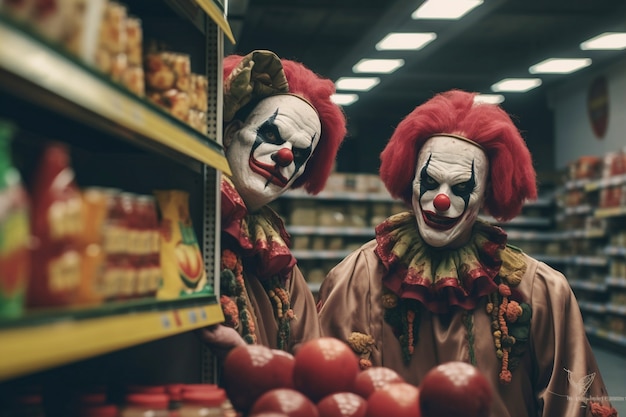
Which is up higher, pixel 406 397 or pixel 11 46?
pixel 11 46

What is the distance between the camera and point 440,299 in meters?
2.89

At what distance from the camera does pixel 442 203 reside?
2.84 metres

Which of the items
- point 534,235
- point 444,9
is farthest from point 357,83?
point 444,9

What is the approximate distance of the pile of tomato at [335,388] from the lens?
1.56m

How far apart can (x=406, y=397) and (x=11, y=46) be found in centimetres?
108

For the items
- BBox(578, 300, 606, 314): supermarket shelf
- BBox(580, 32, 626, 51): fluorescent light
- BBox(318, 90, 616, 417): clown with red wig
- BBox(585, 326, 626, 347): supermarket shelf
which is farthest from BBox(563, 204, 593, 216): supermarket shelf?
BBox(318, 90, 616, 417): clown with red wig

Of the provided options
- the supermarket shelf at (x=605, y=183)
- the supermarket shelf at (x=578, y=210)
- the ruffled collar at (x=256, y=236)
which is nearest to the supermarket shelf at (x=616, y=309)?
the supermarket shelf at (x=578, y=210)

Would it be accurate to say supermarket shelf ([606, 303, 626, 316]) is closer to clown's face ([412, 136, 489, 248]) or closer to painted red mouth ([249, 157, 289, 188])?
clown's face ([412, 136, 489, 248])

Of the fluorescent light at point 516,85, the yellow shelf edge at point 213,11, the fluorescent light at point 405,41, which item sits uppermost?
the fluorescent light at point 516,85

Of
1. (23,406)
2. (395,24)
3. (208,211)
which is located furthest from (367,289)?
(395,24)

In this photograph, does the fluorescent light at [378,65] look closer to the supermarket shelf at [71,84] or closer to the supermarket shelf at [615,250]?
the supermarket shelf at [615,250]

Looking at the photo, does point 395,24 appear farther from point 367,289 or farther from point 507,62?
Result: point 367,289

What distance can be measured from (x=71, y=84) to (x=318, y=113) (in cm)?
Answer: 192

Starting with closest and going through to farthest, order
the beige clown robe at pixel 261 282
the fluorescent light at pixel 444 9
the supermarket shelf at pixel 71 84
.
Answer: the supermarket shelf at pixel 71 84, the beige clown robe at pixel 261 282, the fluorescent light at pixel 444 9
